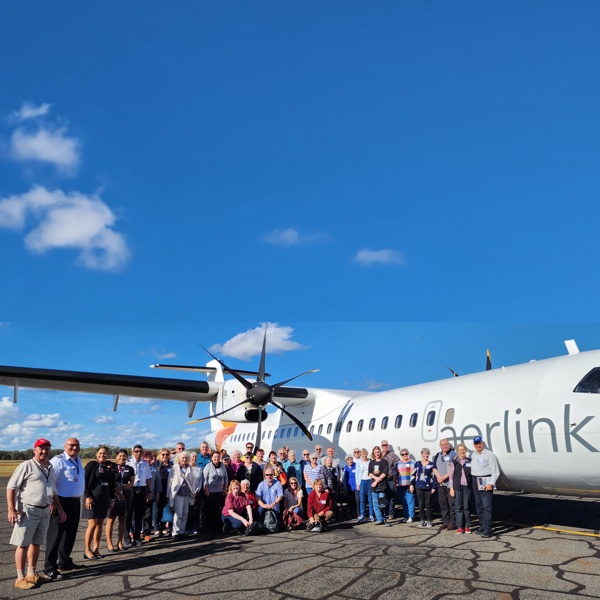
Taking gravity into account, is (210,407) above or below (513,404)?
above

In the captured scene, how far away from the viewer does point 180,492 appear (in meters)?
9.15

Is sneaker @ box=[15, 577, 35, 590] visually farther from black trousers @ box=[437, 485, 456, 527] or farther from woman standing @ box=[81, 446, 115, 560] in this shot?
black trousers @ box=[437, 485, 456, 527]

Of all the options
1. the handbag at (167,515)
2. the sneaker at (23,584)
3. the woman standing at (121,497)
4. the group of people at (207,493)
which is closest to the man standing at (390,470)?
the group of people at (207,493)

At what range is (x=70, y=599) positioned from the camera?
17.8 feet

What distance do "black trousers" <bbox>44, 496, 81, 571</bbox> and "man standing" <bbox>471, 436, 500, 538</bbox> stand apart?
590cm

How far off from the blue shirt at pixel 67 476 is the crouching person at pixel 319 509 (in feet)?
13.8

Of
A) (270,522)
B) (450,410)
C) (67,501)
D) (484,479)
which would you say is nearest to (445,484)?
(484,479)

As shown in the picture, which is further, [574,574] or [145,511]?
[145,511]

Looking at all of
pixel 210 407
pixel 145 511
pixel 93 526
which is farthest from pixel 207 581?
pixel 210 407

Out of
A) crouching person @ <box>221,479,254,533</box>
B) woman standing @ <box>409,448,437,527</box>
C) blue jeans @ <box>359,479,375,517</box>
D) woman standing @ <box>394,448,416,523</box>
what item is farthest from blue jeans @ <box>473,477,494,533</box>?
crouching person @ <box>221,479,254,533</box>

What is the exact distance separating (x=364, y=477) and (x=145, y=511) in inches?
161

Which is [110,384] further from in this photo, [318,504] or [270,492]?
[318,504]

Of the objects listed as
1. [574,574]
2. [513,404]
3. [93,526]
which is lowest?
[574,574]

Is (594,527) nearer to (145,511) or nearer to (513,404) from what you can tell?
(513,404)
